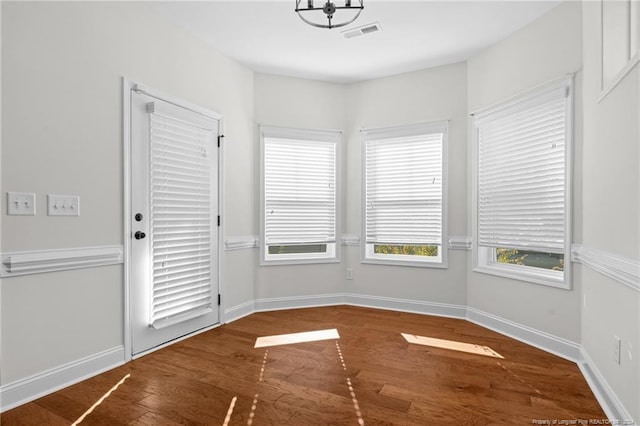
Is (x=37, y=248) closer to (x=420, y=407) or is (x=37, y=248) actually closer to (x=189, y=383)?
(x=189, y=383)

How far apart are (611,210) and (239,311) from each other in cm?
337

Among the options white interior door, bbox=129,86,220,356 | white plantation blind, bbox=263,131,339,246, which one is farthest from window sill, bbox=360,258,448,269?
white interior door, bbox=129,86,220,356

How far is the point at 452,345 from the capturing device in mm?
3145

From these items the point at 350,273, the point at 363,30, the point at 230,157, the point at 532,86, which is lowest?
the point at 350,273

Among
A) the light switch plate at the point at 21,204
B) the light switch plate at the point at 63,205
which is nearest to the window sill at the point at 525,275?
the light switch plate at the point at 63,205

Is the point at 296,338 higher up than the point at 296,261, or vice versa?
the point at 296,261

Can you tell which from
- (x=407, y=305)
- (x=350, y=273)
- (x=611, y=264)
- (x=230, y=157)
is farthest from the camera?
(x=350, y=273)

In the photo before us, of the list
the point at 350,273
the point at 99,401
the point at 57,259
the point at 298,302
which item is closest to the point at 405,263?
the point at 350,273

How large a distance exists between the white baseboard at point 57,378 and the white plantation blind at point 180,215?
1.31ft

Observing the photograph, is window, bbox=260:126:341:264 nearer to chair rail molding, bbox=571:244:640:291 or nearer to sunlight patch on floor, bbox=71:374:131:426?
sunlight patch on floor, bbox=71:374:131:426

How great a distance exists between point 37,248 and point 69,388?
93 cm

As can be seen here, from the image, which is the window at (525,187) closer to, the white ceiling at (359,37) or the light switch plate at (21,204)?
the white ceiling at (359,37)

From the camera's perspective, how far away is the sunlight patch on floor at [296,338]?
3188 millimetres

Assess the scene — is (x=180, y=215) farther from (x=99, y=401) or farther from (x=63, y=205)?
(x=99, y=401)
